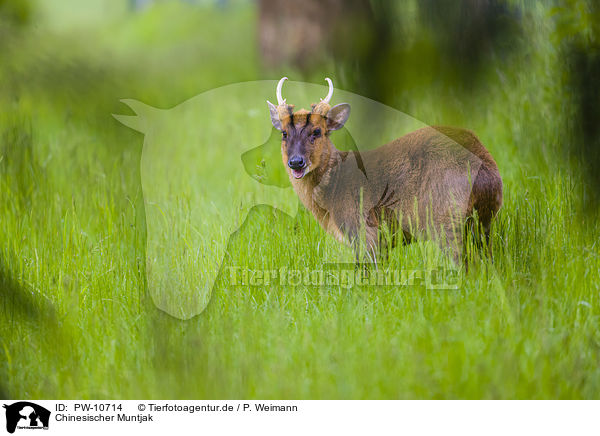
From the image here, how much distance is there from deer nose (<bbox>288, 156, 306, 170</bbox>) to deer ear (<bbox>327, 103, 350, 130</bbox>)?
0.23m

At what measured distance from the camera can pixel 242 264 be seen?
10.5ft

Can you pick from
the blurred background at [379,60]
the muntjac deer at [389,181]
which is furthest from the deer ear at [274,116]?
the blurred background at [379,60]

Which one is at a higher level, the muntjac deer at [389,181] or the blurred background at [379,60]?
the blurred background at [379,60]

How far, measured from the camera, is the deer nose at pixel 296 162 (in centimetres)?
338

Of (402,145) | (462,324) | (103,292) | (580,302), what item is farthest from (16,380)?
(580,302)

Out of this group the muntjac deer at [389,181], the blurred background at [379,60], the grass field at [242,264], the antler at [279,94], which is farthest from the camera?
the muntjac deer at [389,181]

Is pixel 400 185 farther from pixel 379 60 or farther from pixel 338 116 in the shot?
pixel 379 60

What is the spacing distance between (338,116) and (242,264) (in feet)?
2.95
